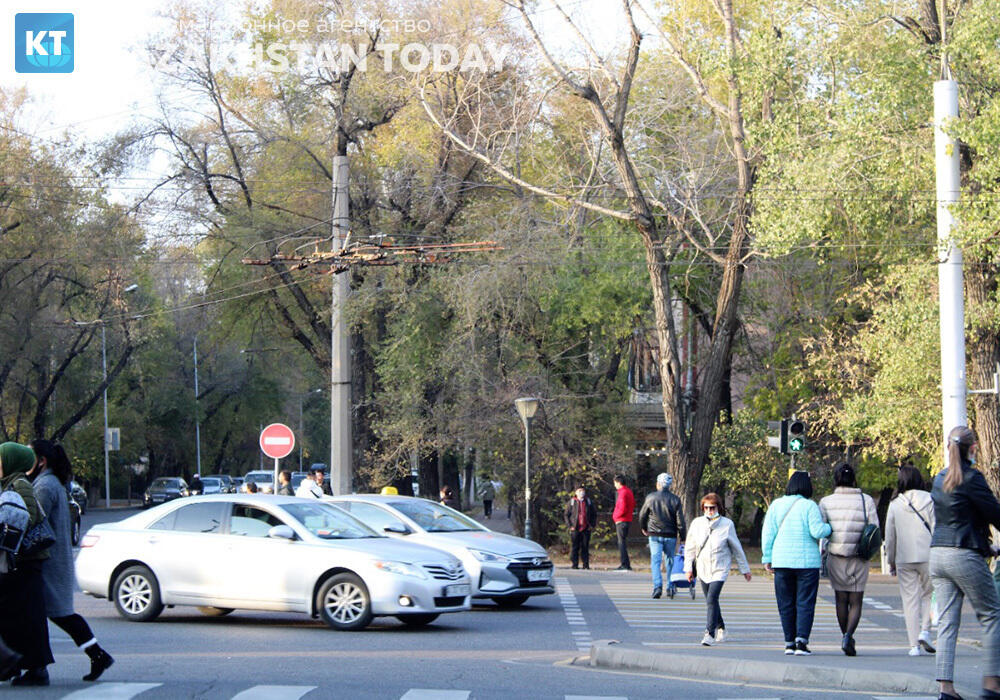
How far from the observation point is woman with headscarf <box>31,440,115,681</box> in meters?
9.40

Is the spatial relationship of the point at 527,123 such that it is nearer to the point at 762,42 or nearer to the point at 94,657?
the point at 762,42

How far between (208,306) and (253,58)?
23.4 ft

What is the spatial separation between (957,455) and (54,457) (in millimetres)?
6579

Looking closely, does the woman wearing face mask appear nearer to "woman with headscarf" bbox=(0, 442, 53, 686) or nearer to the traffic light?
"woman with headscarf" bbox=(0, 442, 53, 686)

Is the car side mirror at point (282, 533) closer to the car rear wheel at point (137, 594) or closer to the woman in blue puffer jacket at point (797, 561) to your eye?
the car rear wheel at point (137, 594)

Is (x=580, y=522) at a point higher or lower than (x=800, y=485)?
lower

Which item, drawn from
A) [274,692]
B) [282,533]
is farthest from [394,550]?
[274,692]

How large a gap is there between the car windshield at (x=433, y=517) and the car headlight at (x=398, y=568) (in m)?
3.88

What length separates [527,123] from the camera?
1142 inches

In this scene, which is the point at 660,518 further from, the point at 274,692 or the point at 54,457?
the point at 54,457

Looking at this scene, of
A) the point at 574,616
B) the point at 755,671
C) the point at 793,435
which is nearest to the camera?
the point at 755,671

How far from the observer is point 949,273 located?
17.2 metres

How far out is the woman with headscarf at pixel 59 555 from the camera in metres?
9.40

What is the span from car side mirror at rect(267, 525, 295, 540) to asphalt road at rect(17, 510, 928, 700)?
102 cm
